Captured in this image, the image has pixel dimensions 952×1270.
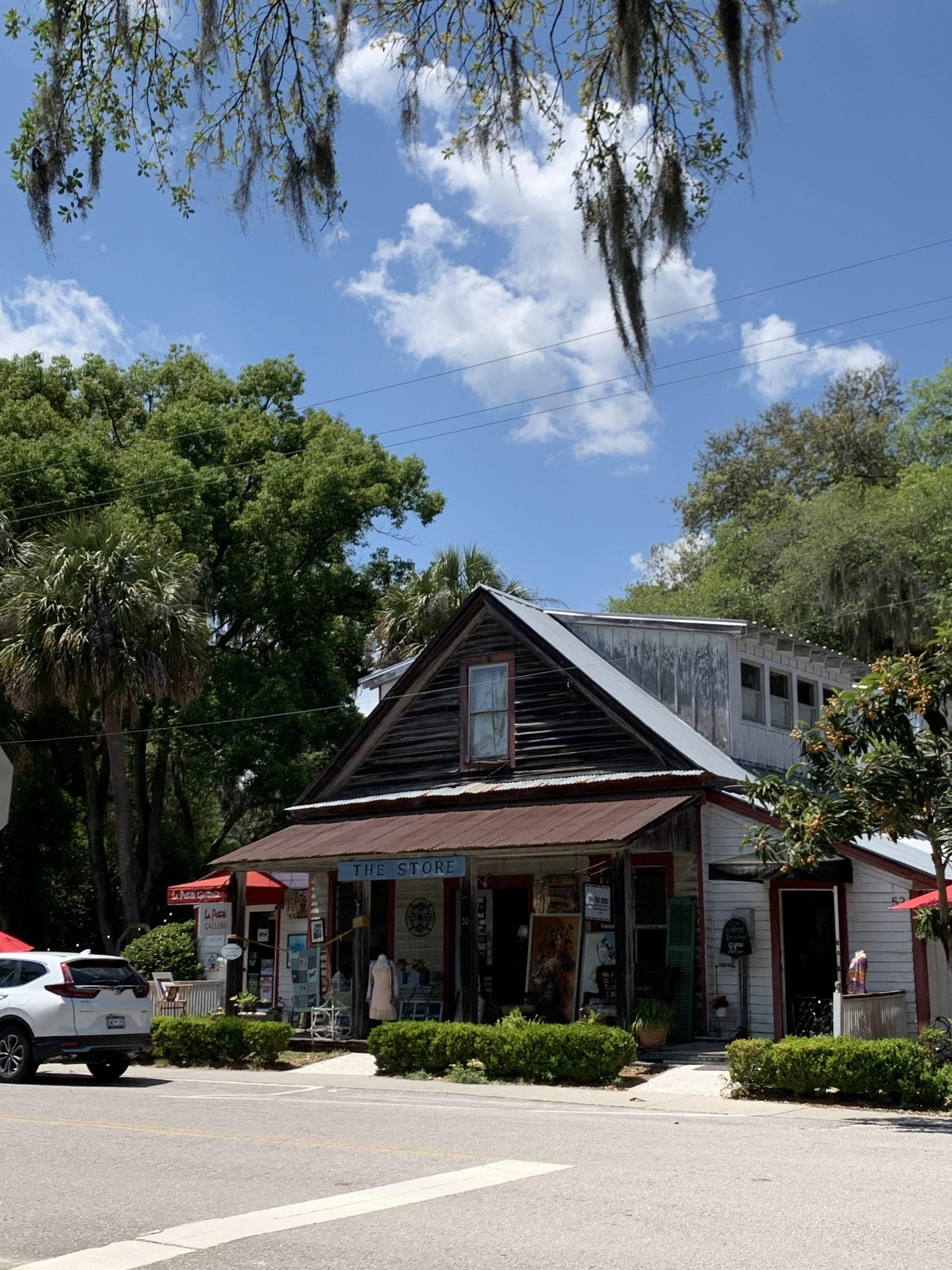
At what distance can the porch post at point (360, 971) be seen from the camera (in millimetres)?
22156

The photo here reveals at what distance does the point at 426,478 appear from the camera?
39.9 meters

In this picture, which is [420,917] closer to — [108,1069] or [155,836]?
[108,1069]

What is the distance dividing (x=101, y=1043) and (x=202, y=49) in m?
13.3

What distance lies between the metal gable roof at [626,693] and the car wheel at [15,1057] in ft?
35.6

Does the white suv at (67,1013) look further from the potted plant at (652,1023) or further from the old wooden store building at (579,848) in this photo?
the potted plant at (652,1023)

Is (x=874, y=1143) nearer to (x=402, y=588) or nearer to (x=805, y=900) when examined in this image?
(x=805, y=900)

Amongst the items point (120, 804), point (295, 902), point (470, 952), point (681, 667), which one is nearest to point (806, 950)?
point (470, 952)

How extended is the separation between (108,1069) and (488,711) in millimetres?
9747

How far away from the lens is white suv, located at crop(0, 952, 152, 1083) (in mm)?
17234

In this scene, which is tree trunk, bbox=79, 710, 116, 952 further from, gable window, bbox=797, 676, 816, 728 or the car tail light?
gable window, bbox=797, 676, 816, 728

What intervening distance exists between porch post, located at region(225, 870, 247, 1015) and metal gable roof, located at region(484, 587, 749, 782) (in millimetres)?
7127

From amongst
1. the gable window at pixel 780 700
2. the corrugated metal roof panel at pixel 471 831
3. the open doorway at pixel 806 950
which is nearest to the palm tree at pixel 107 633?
the corrugated metal roof panel at pixel 471 831

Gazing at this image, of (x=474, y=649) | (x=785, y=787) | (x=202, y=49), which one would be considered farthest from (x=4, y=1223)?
(x=474, y=649)

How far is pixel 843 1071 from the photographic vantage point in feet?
50.7
